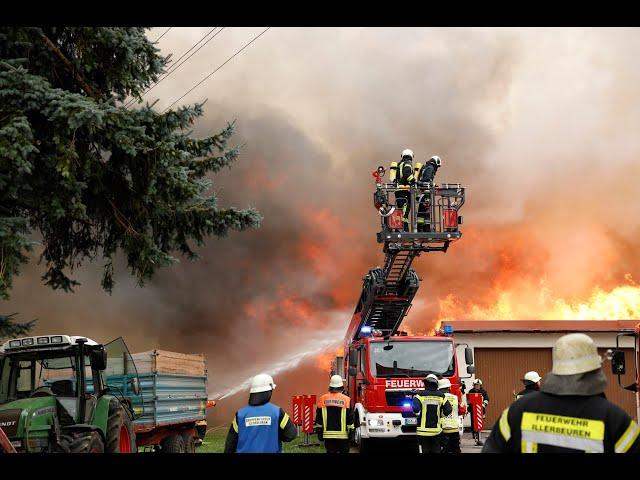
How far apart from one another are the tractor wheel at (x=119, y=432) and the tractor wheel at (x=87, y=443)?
284 millimetres

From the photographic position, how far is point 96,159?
13430 mm

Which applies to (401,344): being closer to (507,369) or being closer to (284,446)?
(284,446)

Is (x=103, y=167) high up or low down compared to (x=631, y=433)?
up

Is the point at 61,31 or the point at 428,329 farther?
the point at 428,329

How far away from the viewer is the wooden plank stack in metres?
12.4

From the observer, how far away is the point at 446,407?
11.0 m

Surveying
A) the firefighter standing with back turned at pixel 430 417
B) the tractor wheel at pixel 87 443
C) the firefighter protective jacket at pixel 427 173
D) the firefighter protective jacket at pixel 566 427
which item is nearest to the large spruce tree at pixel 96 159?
the firefighter protective jacket at pixel 427 173

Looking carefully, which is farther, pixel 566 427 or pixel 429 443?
pixel 429 443

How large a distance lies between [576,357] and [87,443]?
22.8 feet

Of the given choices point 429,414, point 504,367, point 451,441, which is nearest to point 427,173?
point 451,441
